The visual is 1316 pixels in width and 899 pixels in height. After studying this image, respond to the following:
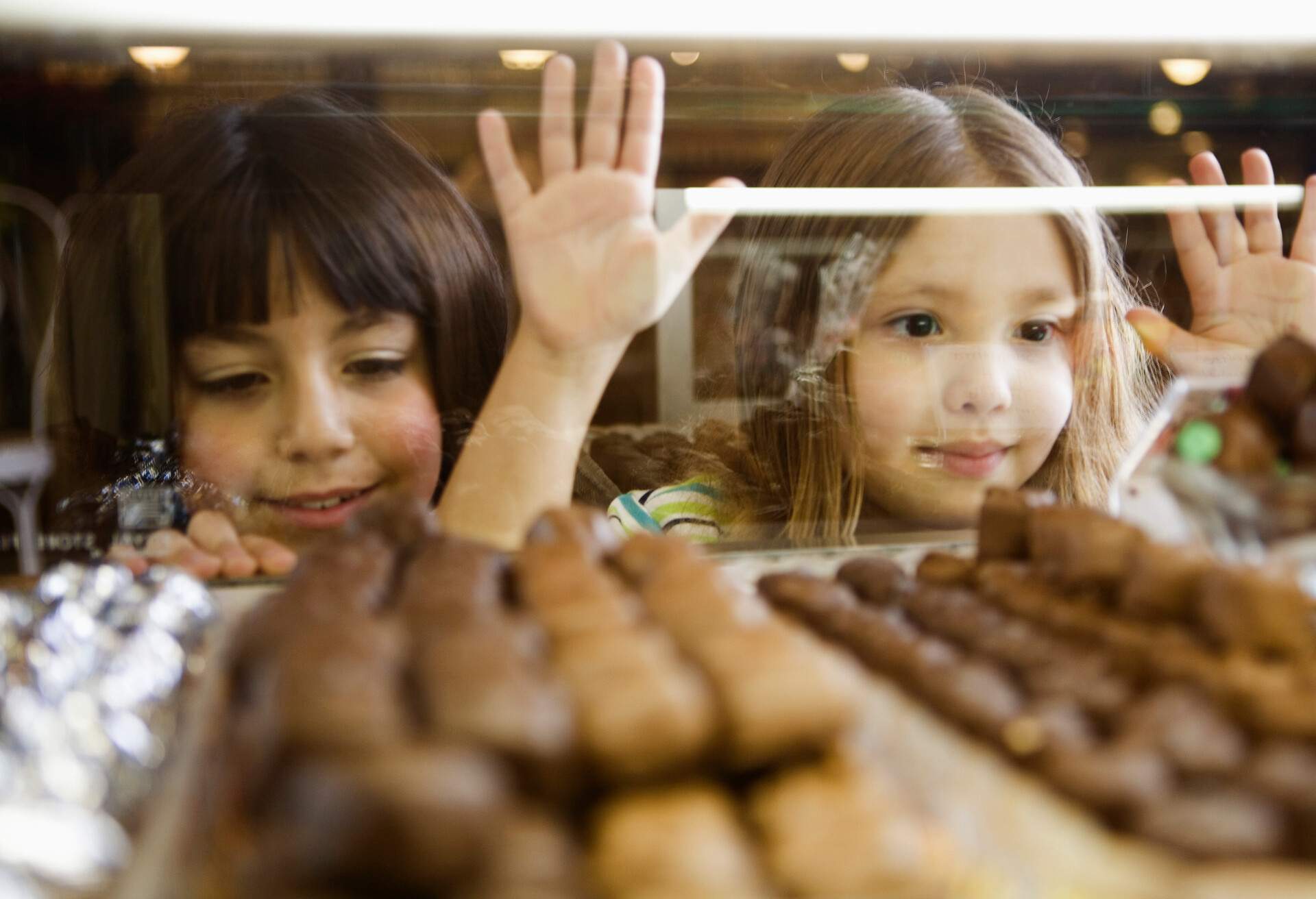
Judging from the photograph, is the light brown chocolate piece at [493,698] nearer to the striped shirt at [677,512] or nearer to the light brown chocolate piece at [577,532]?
the light brown chocolate piece at [577,532]

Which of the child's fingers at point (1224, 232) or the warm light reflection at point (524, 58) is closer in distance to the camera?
the warm light reflection at point (524, 58)

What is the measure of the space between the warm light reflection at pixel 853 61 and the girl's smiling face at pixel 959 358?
0.77 feet

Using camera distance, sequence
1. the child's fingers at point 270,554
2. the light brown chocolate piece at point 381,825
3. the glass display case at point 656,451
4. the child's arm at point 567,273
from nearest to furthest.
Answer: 1. the light brown chocolate piece at point 381,825
2. the glass display case at point 656,451
3. the child's fingers at point 270,554
4. the child's arm at point 567,273

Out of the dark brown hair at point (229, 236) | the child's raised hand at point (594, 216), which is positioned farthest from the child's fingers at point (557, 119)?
the dark brown hair at point (229, 236)

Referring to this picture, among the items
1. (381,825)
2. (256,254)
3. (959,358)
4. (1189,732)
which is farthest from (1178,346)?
(381,825)

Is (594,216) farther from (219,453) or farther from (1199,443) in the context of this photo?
(1199,443)

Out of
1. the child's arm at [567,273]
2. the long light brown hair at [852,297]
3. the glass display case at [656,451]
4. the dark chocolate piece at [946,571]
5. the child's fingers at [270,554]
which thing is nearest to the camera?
the glass display case at [656,451]

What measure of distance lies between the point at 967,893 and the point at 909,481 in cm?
113

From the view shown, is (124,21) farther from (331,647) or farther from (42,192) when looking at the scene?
(331,647)

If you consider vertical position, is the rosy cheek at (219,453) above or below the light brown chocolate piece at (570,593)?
above

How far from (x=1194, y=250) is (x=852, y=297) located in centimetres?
53

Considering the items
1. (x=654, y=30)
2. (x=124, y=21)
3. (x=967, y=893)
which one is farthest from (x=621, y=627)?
(x=124, y=21)

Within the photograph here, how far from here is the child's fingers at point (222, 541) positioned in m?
1.36

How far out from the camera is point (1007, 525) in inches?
48.1
